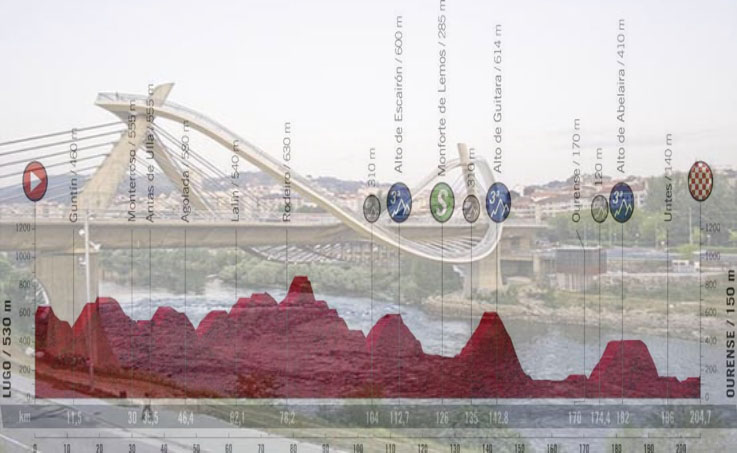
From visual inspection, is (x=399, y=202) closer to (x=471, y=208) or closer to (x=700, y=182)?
(x=471, y=208)

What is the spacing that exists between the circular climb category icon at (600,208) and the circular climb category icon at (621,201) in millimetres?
42

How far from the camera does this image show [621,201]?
4738mm

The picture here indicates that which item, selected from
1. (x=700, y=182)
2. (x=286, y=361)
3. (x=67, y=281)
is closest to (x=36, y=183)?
(x=67, y=281)

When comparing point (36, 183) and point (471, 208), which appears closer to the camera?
point (36, 183)

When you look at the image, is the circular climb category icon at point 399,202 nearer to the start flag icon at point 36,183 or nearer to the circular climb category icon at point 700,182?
the circular climb category icon at point 700,182

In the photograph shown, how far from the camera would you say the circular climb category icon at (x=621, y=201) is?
4707mm

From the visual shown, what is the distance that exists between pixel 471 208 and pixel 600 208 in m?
0.77

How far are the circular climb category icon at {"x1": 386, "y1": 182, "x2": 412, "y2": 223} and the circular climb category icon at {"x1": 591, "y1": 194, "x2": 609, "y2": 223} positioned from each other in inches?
43.5

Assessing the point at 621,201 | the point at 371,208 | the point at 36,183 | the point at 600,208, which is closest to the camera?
the point at 36,183

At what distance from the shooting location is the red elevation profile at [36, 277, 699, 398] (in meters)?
4.70

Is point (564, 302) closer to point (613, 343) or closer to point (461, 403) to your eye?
point (613, 343)

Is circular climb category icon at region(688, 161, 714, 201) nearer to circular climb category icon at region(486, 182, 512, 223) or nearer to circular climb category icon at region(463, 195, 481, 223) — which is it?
circular climb category icon at region(486, 182, 512, 223)

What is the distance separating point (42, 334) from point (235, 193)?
56.4 inches

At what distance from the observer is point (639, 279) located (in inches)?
235
